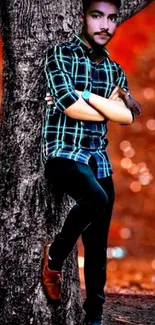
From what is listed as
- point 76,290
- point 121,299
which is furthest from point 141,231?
point 76,290

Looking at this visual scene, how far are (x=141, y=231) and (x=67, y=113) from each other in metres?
4.39

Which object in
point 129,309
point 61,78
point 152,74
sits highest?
point 152,74

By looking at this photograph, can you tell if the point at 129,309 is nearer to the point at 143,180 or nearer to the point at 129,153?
the point at 143,180

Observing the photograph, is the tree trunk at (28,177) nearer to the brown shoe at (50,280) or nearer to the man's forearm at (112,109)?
the brown shoe at (50,280)

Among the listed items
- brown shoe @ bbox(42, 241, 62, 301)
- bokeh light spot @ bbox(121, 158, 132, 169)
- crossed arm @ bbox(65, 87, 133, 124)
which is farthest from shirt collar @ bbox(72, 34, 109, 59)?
bokeh light spot @ bbox(121, 158, 132, 169)

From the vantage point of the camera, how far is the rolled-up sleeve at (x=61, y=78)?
4.75 meters

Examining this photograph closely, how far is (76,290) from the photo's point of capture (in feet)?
18.0

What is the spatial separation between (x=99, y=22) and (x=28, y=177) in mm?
955

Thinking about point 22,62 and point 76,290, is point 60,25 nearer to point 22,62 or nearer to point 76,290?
point 22,62

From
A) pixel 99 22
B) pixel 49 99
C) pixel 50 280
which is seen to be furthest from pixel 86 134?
pixel 50 280

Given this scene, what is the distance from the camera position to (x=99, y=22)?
4.84 metres

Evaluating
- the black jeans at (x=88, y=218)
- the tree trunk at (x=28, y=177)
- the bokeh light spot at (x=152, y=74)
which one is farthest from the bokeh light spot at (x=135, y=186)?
the black jeans at (x=88, y=218)

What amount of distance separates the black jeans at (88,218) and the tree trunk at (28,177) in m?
0.19

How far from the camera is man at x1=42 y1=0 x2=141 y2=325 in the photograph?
4758 mm
